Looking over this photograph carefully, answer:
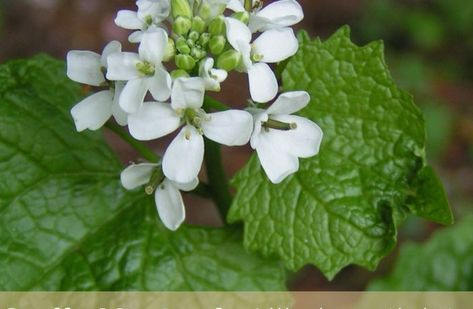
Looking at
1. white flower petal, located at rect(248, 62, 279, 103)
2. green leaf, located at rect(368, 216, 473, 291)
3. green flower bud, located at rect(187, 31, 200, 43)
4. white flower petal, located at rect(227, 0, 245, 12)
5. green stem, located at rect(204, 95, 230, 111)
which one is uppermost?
white flower petal, located at rect(227, 0, 245, 12)

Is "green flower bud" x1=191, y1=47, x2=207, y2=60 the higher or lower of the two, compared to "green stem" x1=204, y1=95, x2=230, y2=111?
higher

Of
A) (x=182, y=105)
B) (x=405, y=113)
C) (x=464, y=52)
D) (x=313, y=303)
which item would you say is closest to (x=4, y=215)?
(x=182, y=105)

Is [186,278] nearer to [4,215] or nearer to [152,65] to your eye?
[4,215]

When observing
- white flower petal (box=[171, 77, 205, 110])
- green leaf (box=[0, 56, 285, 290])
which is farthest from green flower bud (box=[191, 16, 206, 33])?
green leaf (box=[0, 56, 285, 290])

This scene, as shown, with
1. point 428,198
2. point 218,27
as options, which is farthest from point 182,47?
point 428,198

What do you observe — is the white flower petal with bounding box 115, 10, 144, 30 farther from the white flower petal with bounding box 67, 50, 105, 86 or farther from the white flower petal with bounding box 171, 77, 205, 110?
the white flower petal with bounding box 171, 77, 205, 110

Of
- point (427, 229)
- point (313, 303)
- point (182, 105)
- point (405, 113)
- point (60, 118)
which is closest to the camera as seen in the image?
point (182, 105)

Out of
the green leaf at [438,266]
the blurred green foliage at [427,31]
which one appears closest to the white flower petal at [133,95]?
the green leaf at [438,266]
